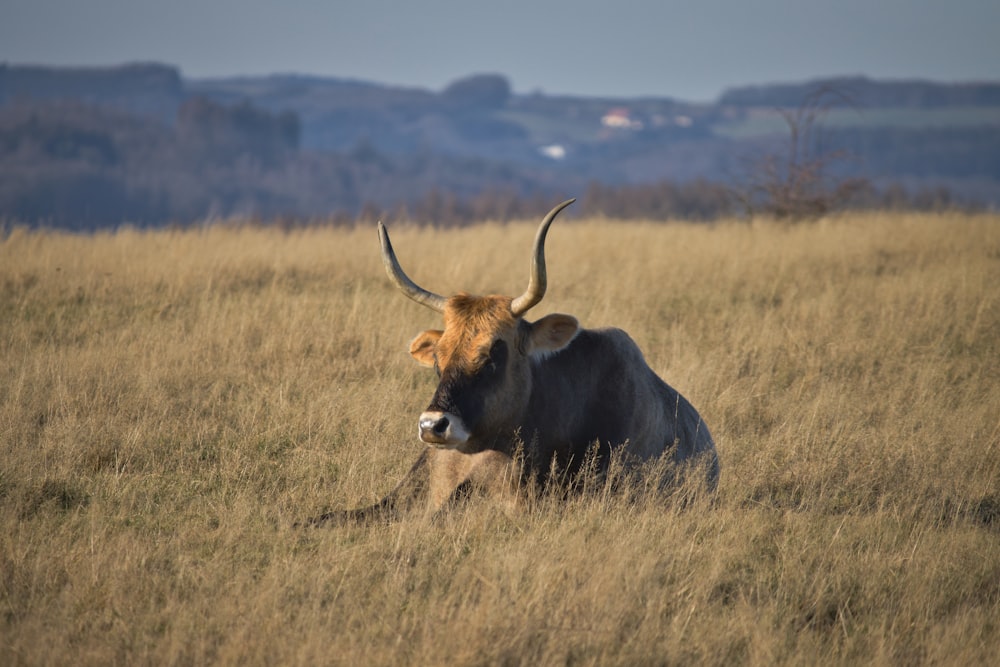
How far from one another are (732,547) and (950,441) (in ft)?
10.3

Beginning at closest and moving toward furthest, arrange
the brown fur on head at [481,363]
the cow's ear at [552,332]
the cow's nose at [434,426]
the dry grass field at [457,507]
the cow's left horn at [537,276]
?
the dry grass field at [457,507] < the cow's nose at [434,426] < the brown fur on head at [481,363] < the cow's left horn at [537,276] < the cow's ear at [552,332]

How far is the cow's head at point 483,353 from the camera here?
230 inches

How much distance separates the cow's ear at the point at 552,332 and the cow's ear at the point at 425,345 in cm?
59

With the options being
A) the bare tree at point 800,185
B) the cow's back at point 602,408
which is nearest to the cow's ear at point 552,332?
the cow's back at point 602,408

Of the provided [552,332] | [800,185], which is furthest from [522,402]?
[800,185]

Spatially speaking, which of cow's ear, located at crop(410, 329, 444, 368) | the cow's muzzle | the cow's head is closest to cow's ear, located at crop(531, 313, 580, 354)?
the cow's head

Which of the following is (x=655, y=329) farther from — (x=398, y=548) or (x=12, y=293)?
(x=12, y=293)

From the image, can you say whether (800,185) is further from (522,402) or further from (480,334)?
(480,334)

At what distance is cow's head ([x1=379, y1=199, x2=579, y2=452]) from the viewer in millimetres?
5836

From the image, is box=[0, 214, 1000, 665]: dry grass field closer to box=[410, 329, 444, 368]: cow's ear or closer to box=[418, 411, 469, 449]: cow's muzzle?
box=[418, 411, 469, 449]: cow's muzzle

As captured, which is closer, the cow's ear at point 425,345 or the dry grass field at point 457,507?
the dry grass field at point 457,507

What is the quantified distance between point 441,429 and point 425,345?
1.05 m

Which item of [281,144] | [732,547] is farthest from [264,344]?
[281,144]

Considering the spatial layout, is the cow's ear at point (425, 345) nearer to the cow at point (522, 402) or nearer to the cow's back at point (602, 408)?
the cow at point (522, 402)
